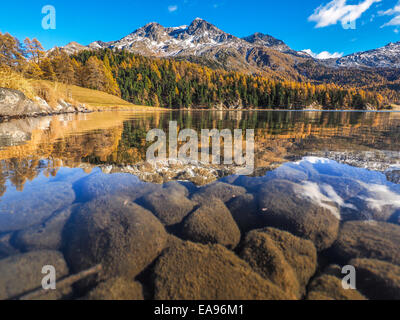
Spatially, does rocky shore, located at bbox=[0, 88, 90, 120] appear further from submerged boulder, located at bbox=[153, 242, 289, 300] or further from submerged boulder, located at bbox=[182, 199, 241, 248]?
submerged boulder, located at bbox=[153, 242, 289, 300]

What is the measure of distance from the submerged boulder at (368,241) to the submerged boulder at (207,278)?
118 cm

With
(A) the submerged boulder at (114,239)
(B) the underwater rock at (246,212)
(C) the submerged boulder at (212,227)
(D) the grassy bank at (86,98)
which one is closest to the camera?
(A) the submerged boulder at (114,239)

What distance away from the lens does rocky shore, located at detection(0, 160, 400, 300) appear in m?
1.78

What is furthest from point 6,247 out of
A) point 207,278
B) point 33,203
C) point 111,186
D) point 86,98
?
point 86,98

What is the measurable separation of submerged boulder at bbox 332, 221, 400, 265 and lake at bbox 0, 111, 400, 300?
1 cm

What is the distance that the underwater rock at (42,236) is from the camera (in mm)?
2297

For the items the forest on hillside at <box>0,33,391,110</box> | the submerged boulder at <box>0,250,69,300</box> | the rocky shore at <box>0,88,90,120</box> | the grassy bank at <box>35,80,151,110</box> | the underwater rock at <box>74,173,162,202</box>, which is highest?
the forest on hillside at <box>0,33,391,110</box>

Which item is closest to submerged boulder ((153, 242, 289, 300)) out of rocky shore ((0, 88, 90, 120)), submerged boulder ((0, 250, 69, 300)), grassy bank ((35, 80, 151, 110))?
submerged boulder ((0, 250, 69, 300))

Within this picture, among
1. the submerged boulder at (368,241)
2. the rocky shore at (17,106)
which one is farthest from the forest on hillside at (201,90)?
the submerged boulder at (368,241)

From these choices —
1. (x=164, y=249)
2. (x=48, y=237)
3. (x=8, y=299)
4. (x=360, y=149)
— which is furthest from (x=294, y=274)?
(x=360, y=149)

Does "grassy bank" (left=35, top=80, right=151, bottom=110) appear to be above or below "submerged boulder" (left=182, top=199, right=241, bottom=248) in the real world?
above

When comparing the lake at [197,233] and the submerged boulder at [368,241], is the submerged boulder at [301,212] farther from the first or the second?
the submerged boulder at [368,241]

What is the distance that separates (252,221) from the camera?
115 inches

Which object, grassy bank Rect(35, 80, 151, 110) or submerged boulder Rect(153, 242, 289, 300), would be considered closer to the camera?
submerged boulder Rect(153, 242, 289, 300)
